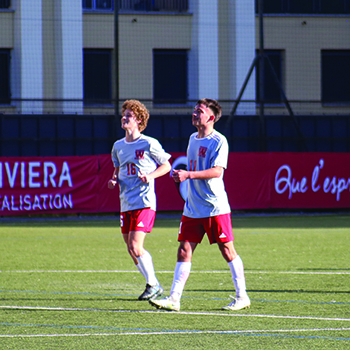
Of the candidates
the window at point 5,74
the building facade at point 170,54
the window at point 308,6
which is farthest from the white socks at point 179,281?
the window at point 308,6

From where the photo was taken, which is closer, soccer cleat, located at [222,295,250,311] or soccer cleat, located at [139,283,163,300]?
soccer cleat, located at [222,295,250,311]

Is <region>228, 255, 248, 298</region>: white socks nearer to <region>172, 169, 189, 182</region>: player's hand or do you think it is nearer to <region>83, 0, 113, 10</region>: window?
<region>172, 169, 189, 182</region>: player's hand

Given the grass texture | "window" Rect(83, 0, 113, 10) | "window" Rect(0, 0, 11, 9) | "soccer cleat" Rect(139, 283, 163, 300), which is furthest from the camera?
"window" Rect(83, 0, 113, 10)

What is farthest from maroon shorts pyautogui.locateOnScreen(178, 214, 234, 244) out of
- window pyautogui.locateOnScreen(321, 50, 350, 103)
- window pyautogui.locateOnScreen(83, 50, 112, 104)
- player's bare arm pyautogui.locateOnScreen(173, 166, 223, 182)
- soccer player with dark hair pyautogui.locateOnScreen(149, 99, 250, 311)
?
window pyautogui.locateOnScreen(321, 50, 350, 103)

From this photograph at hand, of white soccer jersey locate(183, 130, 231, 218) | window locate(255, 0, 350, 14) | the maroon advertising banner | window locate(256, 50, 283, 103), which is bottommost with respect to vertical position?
the maroon advertising banner

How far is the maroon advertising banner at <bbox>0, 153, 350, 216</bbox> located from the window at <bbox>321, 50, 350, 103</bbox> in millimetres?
4996

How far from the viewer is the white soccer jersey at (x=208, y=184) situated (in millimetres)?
6887

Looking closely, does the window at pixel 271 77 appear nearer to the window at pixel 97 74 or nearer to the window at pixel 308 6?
the window at pixel 308 6

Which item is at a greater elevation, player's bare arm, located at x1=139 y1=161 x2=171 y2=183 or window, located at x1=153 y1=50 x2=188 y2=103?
window, located at x1=153 y1=50 x2=188 y2=103

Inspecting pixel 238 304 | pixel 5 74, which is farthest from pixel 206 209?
pixel 5 74

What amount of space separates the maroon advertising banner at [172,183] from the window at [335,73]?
16.4 ft

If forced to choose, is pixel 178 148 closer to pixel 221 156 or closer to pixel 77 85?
pixel 77 85

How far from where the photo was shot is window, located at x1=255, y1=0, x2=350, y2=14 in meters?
27.9

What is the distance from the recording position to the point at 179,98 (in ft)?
86.2
